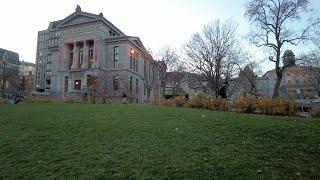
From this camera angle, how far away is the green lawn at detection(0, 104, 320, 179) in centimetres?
616

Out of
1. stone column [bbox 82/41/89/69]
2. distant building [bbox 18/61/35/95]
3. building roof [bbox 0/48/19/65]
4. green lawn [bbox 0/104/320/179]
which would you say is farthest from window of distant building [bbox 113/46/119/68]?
building roof [bbox 0/48/19/65]

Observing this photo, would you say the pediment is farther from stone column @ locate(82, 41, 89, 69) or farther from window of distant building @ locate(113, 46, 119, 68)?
window of distant building @ locate(113, 46, 119, 68)

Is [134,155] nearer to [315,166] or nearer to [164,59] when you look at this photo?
[315,166]

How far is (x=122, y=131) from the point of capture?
10.5 m

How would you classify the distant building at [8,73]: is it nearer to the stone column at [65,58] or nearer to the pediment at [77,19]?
the stone column at [65,58]

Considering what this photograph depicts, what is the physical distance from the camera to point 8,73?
81250mm

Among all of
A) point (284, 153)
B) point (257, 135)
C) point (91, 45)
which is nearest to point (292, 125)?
point (257, 135)

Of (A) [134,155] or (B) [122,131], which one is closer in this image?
(A) [134,155]

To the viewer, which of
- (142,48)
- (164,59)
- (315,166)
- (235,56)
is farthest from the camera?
(142,48)

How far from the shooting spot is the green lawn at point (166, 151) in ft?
20.2

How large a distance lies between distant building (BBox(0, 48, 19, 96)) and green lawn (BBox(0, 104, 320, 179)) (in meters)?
79.2

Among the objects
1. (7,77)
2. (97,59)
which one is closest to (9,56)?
(7,77)

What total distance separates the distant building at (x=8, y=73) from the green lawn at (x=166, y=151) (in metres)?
79.2

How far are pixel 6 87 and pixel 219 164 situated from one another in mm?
105826
